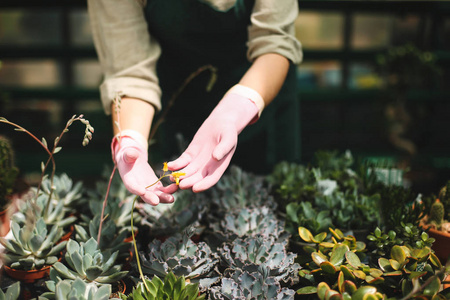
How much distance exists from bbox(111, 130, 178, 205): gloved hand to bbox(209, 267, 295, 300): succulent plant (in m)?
0.19

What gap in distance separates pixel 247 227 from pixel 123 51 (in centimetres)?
55

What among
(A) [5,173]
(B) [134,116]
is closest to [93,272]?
(B) [134,116]

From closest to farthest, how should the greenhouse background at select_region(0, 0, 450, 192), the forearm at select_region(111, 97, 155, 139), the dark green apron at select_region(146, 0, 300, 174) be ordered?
1. the forearm at select_region(111, 97, 155, 139)
2. the dark green apron at select_region(146, 0, 300, 174)
3. the greenhouse background at select_region(0, 0, 450, 192)

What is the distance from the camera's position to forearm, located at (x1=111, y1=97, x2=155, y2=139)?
3.13 ft

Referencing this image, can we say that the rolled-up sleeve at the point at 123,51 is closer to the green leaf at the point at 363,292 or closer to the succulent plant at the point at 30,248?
the succulent plant at the point at 30,248

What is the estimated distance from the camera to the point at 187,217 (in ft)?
3.05

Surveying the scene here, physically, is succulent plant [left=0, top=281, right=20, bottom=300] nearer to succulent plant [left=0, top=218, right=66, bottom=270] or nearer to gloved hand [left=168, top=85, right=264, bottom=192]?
succulent plant [left=0, top=218, right=66, bottom=270]

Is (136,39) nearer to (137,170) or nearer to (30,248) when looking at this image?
(137,170)

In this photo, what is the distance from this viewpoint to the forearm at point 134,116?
37.6 inches

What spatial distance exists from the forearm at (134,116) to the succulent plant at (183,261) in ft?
0.95

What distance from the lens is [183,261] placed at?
75cm

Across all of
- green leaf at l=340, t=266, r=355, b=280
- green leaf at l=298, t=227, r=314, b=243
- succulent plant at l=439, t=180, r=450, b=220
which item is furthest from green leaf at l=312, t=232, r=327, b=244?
succulent plant at l=439, t=180, r=450, b=220

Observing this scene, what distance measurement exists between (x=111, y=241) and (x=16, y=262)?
184 mm

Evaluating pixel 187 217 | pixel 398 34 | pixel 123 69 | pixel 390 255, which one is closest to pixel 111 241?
pixel 187 217
